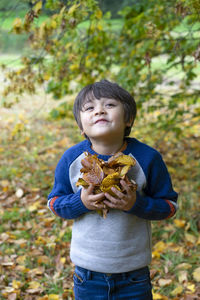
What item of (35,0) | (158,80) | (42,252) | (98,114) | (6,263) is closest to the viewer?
(98,114)

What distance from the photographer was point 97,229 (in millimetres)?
1525

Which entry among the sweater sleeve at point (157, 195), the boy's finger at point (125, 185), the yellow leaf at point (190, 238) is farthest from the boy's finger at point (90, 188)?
the yellow leaf at point (190, 238)

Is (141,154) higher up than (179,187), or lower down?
higher up

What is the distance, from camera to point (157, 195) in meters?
1.58

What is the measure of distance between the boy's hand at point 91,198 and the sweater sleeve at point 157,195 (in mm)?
190

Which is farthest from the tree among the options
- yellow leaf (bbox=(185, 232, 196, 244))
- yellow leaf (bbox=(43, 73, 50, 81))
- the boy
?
the boy

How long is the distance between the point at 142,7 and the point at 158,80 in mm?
850

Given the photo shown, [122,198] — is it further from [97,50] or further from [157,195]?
[97,50]

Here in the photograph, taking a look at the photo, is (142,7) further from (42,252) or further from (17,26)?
(42,252)

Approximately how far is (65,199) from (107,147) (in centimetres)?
29

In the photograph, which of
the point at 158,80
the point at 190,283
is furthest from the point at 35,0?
the point at 190,283

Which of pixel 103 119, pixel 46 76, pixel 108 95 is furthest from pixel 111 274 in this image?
pixel 46 76

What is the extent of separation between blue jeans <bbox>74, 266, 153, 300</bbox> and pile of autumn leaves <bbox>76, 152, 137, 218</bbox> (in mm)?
433

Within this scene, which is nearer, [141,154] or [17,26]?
[141,154]
